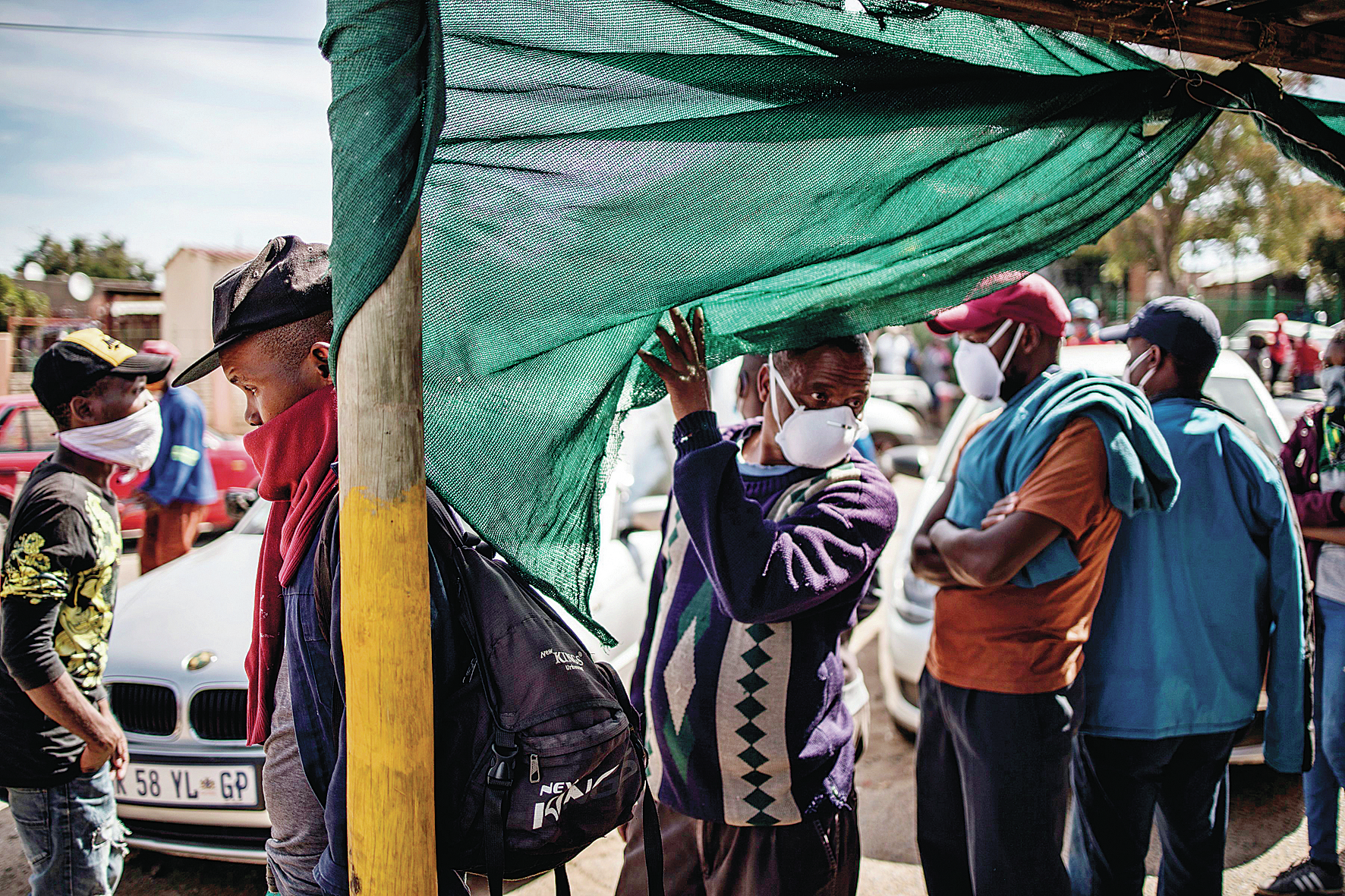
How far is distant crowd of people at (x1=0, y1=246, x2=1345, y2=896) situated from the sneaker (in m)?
0.41

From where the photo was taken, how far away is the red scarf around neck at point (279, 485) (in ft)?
4.90

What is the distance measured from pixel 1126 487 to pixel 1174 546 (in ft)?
1.51

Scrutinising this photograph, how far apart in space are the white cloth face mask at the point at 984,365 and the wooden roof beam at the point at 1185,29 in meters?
0.92

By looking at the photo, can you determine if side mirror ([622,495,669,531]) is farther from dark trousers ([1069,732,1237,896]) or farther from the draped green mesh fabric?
the draped green mesh fabric

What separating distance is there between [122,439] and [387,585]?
6.65ft

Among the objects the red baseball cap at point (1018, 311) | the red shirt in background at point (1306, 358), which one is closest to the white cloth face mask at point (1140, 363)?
the red baseball cap at point (1018, 311)

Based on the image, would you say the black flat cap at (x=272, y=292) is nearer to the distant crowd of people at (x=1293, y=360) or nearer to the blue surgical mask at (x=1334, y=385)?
the blue surgical mask at (x=1334, y=385)

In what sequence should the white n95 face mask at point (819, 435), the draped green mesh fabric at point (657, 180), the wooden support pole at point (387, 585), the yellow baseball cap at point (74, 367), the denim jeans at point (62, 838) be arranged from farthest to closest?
the yellow baseball cap at point (74, 367)
the denim jeans at point (62, 838)
the white n95 face mask at point (819, 435)
the draped green mesh fabric at point (657, 180)
the wooden support pole at point (387, 585)

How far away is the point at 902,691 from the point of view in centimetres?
452

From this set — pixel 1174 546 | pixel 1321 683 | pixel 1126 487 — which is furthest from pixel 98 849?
pixel 1321 683

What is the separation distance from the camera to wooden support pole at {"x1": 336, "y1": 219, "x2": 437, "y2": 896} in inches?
47.9

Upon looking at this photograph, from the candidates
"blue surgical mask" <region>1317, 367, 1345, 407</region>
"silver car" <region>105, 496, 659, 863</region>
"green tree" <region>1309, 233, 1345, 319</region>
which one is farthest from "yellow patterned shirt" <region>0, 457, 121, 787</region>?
"green tree" <region>1309, 233, 1345, 319</region>

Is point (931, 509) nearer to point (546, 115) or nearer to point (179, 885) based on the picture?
point (546, 115)

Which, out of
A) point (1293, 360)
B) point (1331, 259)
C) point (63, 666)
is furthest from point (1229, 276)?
point (63, 666)
